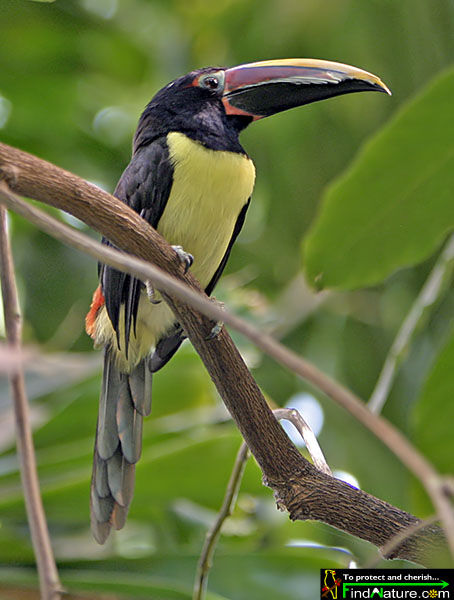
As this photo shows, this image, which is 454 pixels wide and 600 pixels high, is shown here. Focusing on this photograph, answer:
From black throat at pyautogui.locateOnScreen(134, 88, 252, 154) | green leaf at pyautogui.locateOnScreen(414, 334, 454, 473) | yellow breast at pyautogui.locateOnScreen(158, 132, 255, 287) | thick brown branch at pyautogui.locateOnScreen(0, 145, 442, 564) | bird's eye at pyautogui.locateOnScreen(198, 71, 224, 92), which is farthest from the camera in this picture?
bird's eye at pyautogui.locateOnScreen(198, 71, 224, 92)

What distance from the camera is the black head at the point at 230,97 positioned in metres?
2.38

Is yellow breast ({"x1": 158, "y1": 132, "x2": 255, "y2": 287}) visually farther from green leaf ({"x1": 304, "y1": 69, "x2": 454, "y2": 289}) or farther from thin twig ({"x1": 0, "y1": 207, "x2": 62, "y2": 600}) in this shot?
thin twig ({"x1": 0, "y1": 207, "x2": 62, "y2": 600})

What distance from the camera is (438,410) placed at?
2141mm

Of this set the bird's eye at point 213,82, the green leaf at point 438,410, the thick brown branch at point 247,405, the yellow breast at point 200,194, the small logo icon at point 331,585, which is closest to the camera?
the thick brown branch at point 247,405

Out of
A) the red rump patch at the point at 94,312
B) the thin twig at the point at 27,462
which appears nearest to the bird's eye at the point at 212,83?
the red rump patch at the point at 94,312

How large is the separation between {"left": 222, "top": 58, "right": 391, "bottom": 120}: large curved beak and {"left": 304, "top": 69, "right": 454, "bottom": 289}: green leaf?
0.32 meters

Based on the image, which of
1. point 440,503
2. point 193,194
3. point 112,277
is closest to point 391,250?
point 193,194

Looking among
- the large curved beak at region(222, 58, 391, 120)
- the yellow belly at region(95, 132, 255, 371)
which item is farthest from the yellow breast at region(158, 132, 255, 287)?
the large curved beak at region(222, 58, 391, 120)

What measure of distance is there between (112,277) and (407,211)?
2.75 feet

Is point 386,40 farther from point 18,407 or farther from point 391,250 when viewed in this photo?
point 18,407

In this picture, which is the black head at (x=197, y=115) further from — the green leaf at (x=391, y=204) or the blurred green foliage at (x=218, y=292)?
the green leaf at (x=391, y=204)

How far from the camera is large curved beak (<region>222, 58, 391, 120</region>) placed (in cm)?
228

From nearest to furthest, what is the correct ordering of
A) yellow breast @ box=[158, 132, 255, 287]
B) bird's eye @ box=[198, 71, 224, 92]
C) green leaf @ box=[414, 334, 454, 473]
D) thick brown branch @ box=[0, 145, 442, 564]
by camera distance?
1. thick brown branch @ box=[0, 145, 442, 564]
2. green leaf @ box=[414, 334, 454, 473]
3. yellow breast @ box=[158, 132, 255, 287]
4. bird's eye @ box=[198, 71, 224, 92]

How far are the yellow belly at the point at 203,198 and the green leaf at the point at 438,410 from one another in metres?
0.75
